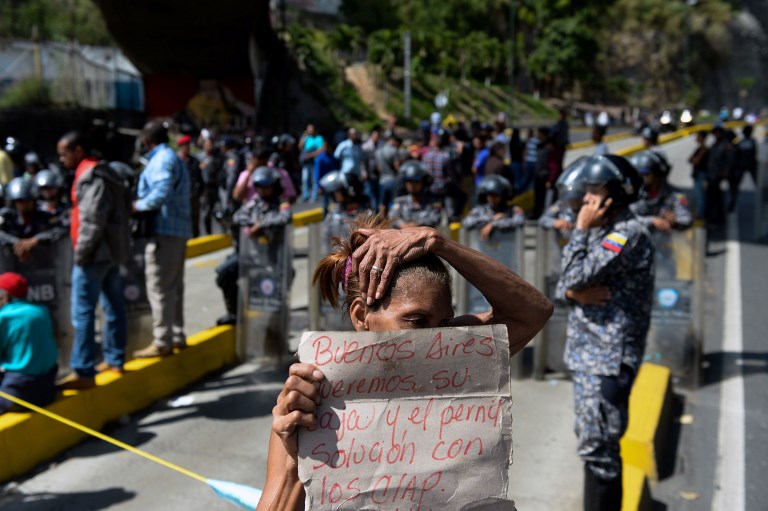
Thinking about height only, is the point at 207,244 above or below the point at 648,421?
above

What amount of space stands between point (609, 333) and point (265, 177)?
422 cm

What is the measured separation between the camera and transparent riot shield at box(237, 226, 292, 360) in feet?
24.8

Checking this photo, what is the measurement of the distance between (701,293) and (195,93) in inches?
1278

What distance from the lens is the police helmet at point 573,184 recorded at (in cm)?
452

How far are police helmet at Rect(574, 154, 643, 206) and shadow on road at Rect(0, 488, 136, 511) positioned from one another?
3371mm

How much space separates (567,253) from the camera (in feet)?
14.4

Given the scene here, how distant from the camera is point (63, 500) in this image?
522 cm

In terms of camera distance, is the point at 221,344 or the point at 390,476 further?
the point at 221,344

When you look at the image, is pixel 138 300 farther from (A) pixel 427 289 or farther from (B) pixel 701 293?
(A) pixel 427 289

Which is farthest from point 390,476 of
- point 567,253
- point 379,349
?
point 567,253

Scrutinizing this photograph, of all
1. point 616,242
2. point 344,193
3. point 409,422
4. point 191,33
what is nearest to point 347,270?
point 409,422

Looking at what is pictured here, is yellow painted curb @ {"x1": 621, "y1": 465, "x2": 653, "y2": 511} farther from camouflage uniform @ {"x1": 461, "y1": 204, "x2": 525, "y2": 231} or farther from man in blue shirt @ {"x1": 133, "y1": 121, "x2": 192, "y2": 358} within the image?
man in blue shirt @ {"x1": 133, "y1": 121, "x2": 192, "y2": 358}

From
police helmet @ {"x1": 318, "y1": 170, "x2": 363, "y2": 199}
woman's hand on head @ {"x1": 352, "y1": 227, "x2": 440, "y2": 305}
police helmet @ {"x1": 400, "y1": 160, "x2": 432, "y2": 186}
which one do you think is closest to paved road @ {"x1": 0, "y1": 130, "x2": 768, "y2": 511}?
police helmet @ {"x1": 318, "y1": 170, "x2": 363, "y2": 199}

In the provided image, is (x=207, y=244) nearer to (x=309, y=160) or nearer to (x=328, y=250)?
(x=309, y=160)
